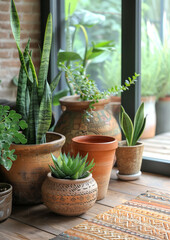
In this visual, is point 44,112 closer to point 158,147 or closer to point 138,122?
point 138,122

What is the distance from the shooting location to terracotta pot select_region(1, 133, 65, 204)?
6.23 ft

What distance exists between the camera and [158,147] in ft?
9.36

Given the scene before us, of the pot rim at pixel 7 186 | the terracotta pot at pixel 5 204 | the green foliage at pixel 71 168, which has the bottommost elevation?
the terracotta pot at pixel 5 204

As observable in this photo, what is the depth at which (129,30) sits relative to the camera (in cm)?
252

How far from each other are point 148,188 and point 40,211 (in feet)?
2.30

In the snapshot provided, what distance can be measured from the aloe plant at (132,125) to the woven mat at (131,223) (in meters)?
0.48

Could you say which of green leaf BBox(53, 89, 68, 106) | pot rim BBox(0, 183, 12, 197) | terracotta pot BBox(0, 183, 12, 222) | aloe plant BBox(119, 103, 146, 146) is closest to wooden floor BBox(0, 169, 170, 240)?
terracotta pot BBox(0, 183, 12, 222)

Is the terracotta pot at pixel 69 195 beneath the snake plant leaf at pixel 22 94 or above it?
beneath

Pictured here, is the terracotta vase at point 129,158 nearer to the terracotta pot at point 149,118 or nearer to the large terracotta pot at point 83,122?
the large terracotta pot at point 83,122

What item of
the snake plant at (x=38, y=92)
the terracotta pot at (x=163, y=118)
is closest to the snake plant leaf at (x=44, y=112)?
the snake plant at (x=38, y=92)

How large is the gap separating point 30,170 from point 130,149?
698mm

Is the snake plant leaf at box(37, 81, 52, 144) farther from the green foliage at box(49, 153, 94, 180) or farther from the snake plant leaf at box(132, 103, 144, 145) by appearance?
the snake plant leaf at box(132, 103, 144, 145)

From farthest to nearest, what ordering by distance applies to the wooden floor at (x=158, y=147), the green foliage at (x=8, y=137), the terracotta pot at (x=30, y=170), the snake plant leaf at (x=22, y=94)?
the wooden floor at (x=158, y=147), the snake plant leaf at (x=22, y=94), the terracotta pot at (x=30, y=170), the green foliage at (x=8, y=137)

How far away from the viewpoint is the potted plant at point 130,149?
7.59 feet
